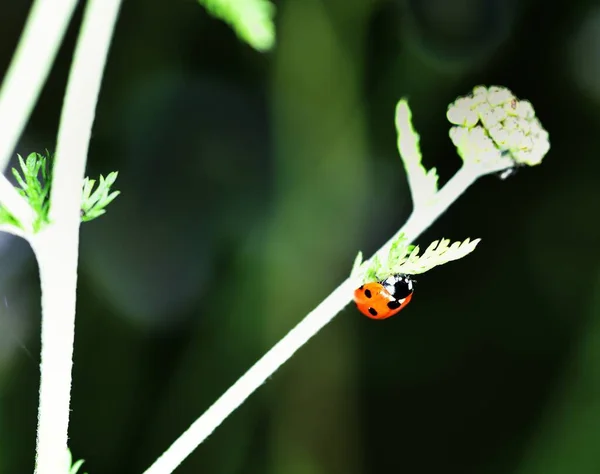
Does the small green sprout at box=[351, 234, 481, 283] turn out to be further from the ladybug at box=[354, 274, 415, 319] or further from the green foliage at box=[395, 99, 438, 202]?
the ladybug at box=[354, 274, 415, 319]

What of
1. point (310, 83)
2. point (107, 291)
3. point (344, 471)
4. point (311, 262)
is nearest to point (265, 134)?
point (310, 83)

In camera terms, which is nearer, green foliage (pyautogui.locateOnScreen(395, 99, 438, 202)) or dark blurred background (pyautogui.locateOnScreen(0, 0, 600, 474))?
green foliage (pyautogui.locateOnScreen(395, 99, 438, 202))

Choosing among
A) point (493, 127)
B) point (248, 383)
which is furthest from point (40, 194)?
point (493, 127)

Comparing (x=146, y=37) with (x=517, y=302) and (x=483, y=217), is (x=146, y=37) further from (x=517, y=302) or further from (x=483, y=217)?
(x=517, y=302)

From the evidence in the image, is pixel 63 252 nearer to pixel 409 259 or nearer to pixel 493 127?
pixel 409 259

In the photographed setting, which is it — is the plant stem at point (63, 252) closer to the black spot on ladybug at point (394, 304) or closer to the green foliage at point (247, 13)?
the green foliage at point (247, 13)

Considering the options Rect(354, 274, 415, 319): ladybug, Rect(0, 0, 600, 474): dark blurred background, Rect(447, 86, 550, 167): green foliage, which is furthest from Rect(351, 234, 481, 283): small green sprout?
Rect(0, 0, 600, 474): dark blurred background
